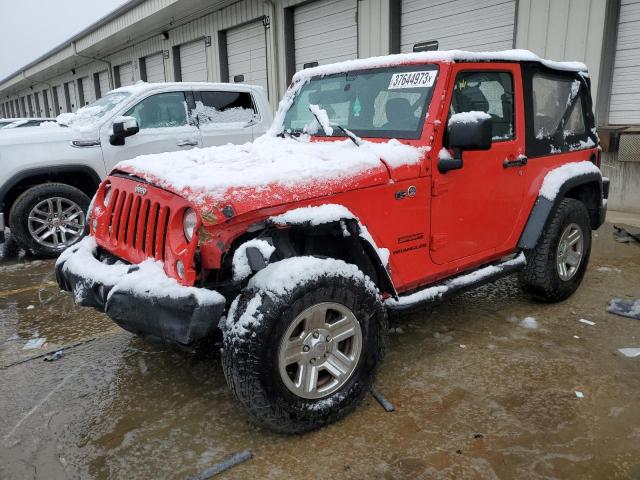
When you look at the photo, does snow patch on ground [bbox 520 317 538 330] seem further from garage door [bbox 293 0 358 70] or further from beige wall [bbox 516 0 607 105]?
garage door [bbox 293 0 358 70]

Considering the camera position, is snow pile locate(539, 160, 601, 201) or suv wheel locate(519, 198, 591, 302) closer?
A: snow pile locate(539, 160, 601, 201)

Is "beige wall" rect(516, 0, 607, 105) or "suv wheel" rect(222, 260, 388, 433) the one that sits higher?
"beige wall" rect(516, 0, 607, 105)

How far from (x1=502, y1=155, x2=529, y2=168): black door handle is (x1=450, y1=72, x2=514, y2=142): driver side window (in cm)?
16

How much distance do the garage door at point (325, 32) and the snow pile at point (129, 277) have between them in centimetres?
885

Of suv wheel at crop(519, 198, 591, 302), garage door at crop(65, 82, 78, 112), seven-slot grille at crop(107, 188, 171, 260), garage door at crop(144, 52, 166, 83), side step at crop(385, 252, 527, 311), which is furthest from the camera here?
garage door at crop(65, 82, 78, 112)

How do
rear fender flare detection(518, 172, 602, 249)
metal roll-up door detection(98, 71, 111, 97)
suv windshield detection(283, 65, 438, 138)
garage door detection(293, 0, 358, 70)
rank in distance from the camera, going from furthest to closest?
metal roll-up door detection(98, 71, 111, 97), garage door detection(293, 0, 358, 70), rear fender flare detection(518, 172, 602, 249), suv windshield detection(283, 65, 438, 138)

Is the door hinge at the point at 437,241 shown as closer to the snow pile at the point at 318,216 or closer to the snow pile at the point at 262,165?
the snow pile at the point at 262,165

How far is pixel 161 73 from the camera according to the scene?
1800cm

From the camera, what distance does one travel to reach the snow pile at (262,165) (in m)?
2.44

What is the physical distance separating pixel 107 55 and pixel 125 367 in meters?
22.0

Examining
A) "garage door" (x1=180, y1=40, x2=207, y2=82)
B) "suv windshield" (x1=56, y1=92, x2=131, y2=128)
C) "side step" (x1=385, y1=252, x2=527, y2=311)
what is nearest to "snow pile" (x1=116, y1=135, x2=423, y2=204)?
"side step" (x1=385, y1=252, x2=527, y2=311)

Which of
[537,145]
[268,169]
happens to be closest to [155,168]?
[268,169]

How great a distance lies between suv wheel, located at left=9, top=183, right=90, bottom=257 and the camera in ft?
18.9

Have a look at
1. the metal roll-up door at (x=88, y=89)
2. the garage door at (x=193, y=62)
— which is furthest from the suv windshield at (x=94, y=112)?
the metal roll-up door at (x=88, y=89)
